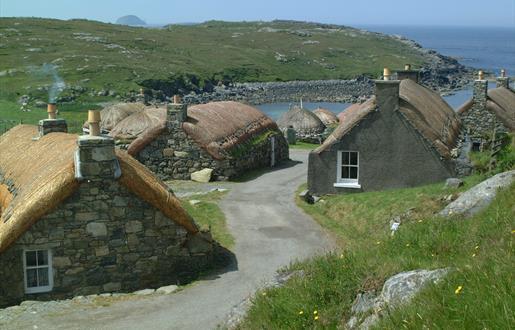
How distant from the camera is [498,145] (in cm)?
2355

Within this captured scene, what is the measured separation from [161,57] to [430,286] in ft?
402

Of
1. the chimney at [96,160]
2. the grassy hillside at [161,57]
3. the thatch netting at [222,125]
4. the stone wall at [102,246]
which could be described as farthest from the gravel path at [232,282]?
the grassy hillside at [161,57]

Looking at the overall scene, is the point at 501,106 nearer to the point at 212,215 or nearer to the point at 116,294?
the point at 212,215

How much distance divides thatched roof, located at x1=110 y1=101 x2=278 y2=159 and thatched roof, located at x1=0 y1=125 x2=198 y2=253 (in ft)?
33.5

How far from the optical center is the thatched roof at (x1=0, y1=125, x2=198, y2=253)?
1532 cm

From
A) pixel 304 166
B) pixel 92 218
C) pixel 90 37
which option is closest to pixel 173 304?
pixel 92 218

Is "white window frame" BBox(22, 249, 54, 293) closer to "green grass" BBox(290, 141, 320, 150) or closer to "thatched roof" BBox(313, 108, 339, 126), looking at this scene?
"green grass" BBox(290, 141, 320, 150)

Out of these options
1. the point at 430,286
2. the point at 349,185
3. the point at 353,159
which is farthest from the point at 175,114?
the point at 430,286

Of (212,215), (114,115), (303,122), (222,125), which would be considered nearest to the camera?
(212,215)

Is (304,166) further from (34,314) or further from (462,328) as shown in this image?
(462,328)

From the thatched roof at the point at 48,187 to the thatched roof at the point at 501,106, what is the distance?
2450 centimetres

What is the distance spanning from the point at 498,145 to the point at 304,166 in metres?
12.8

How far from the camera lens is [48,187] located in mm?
15508

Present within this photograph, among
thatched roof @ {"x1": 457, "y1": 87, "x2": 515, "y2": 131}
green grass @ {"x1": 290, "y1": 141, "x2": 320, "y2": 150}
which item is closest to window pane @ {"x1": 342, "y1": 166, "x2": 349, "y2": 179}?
thatched roof @ {"x1": 457, "y1": 87, "x2": 515, "y2": 131}
